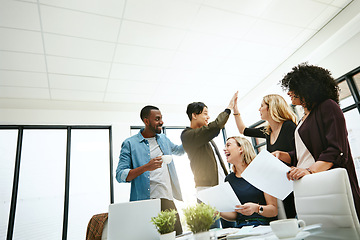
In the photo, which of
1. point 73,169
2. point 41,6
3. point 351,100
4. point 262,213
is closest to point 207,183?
point 262,213

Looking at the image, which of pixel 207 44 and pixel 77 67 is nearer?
pixel 207 44

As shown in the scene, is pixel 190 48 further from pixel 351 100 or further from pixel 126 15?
pixel 351 100

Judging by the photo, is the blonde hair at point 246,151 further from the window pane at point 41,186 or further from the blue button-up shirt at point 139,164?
the window pane at point 41,186

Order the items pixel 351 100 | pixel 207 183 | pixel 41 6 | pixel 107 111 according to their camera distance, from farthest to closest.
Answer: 1. pixel 107 111
2. pixel 351 100
3. pixel 41 6
4. pixel 207 183

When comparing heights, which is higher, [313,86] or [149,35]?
[149,35]

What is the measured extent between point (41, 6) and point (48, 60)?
98cm

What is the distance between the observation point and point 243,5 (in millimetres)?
2828

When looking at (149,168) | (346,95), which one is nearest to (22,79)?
(149,168)

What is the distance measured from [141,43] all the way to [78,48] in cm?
81

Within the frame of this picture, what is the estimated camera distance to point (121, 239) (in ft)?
3.97

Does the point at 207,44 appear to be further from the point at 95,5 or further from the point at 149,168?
the point at 149,168

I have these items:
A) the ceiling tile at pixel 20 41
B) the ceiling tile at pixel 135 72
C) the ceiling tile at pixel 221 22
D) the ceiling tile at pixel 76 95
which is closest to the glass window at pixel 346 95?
the ceiling tile at pixel 221 22

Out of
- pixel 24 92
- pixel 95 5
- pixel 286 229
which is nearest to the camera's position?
pixel 286 229

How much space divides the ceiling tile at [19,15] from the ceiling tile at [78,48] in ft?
0.74
